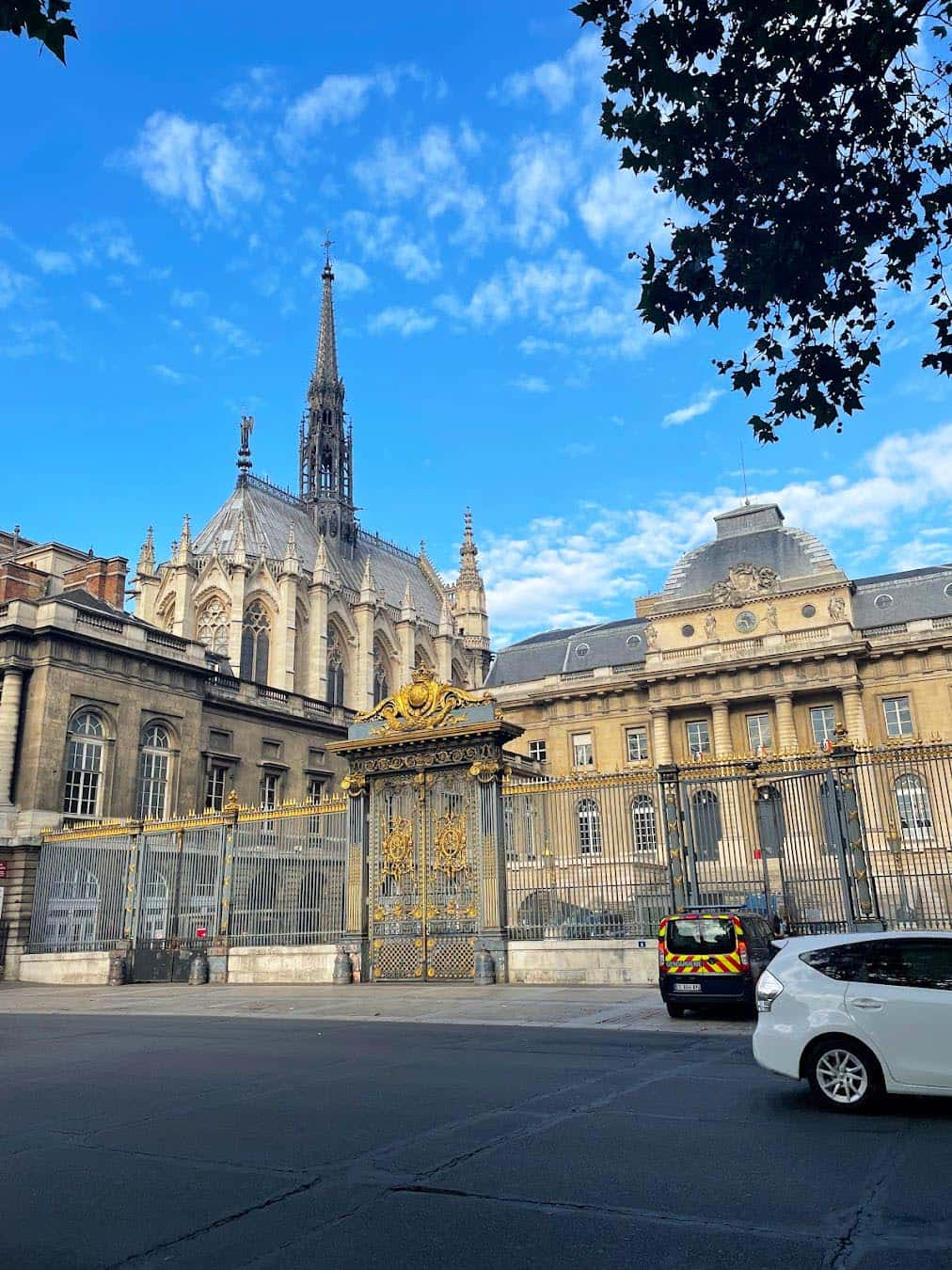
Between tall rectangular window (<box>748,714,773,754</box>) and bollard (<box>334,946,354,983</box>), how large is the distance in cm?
2513

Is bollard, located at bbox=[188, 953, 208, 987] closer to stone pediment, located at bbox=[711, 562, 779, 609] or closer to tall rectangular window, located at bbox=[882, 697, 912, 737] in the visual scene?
tall rectangular window, located at bbox=[882, 697, 912, 737]

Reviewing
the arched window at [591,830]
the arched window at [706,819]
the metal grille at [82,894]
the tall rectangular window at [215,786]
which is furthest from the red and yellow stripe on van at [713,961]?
the tall rectangular window at [215,786]

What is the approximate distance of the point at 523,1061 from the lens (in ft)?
28.8

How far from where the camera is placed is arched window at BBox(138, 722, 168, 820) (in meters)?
31.3

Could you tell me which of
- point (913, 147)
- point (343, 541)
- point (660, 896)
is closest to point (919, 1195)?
point (913, 147)

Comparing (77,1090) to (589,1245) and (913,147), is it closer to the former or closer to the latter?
(589,1245)

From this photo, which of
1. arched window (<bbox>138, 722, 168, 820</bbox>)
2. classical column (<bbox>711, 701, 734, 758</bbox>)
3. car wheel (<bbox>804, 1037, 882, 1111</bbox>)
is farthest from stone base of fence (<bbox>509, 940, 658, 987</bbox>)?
classical column (<bbox>711, 701, 734, 758</bbox>)

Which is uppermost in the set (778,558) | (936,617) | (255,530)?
(255,530)

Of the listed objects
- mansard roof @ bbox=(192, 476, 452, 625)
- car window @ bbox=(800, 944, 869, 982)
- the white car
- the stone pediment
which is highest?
mansard roof @ bbox=(192, 476, 452, 625)

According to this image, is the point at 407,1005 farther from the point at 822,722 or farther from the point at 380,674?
the point at 380,674

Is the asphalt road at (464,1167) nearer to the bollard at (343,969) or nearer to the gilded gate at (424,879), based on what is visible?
the gilded gate at (424,879)

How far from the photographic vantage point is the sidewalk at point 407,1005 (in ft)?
39.8

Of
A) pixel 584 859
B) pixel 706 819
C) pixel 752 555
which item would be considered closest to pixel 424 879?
pixel 584 859

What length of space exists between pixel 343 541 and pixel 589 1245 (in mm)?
68296
